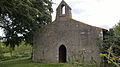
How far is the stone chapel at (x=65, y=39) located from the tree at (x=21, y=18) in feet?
6.18

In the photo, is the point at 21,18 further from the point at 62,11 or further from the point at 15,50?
the point at 15,50

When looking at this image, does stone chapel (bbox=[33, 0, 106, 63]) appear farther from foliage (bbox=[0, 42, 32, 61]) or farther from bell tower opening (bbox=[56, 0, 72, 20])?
foliage (bbox=[0, 42, 32, 61])

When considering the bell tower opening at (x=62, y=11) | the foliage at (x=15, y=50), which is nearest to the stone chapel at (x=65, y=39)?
the bell tower opening at (x=62, y=11)

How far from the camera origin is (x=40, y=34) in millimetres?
22953

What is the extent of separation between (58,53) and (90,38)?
5.17m

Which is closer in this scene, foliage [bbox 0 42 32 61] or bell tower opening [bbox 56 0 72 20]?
bell tower opening [bbox 56 0 72 20]

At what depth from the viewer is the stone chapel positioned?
18625 mm

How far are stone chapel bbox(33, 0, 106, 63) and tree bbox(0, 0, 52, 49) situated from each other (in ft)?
6.18

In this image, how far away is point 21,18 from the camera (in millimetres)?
19109

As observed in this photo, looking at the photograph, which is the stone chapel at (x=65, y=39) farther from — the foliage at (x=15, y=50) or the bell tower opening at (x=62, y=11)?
the foliage at (x=15, y=50)

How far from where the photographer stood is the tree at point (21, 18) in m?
16.3

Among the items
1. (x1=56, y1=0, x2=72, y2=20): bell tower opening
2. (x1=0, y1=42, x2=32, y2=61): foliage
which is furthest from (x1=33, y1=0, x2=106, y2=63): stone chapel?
(x1=0, y1=42, x2=32, y2=61): foliage

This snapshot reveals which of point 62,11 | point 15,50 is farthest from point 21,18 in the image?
point 15,50

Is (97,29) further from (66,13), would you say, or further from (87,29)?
(66,13)
